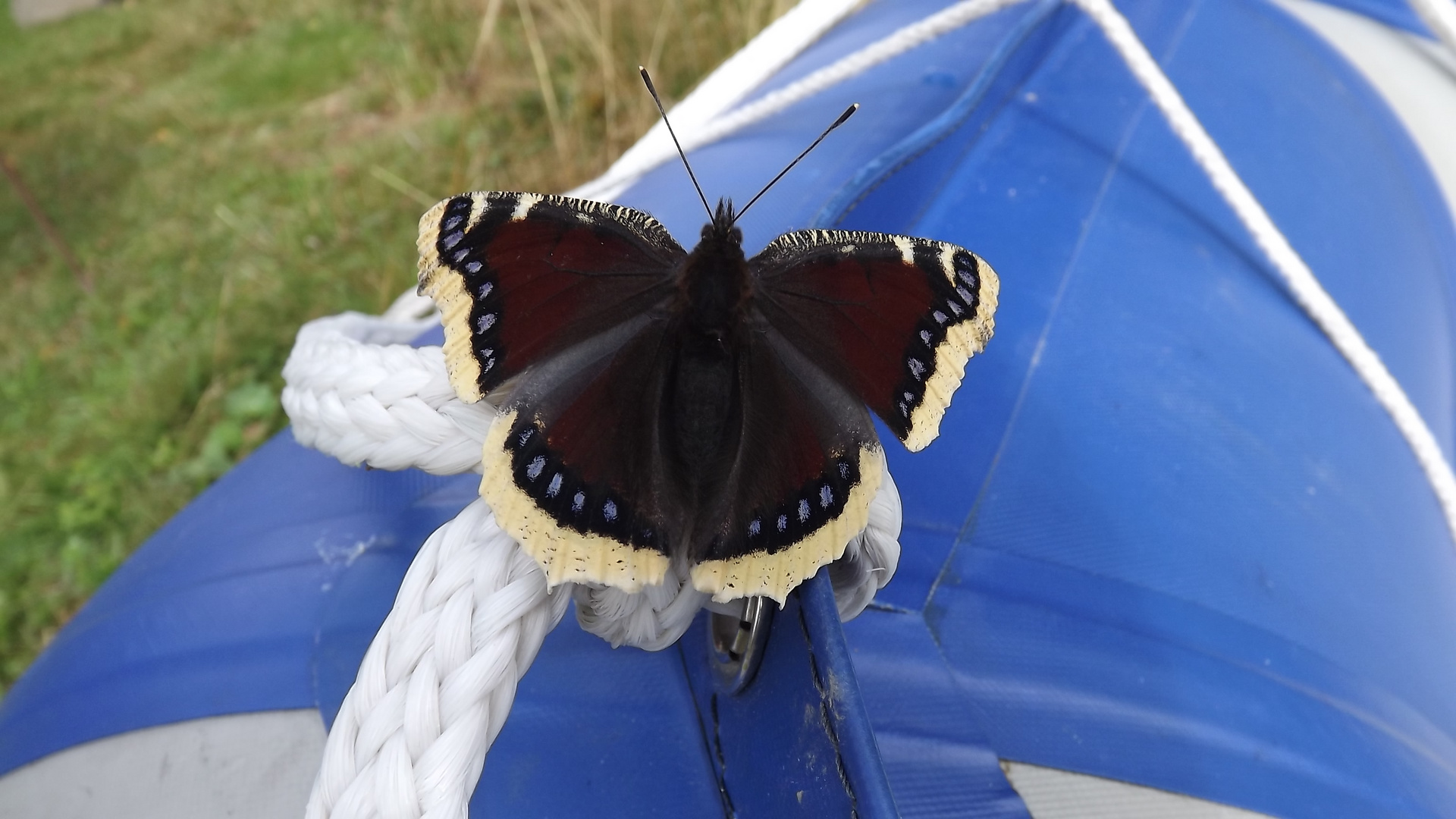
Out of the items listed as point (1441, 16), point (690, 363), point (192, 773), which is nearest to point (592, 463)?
point (690, 363)

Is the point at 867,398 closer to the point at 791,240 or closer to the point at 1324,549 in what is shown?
the point at 791,240

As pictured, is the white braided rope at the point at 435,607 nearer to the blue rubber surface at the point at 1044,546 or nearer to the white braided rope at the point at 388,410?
the white braided rope at the point at 388,410

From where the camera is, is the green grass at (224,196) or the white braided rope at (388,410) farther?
the green grass at (224,196)

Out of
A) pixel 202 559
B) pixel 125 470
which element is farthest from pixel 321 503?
pixel 125 470

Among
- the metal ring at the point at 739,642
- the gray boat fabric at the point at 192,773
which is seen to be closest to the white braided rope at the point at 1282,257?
the metal ring at the point at 739,642

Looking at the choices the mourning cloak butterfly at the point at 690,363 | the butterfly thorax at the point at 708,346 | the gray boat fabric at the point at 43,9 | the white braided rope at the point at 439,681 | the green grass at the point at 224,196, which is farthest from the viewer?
the gray boat fabric at the point at 43,9

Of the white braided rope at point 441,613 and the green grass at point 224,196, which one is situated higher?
the white braided rope at point 441,613

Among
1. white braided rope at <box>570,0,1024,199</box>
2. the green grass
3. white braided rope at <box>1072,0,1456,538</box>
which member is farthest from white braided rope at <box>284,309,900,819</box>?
the green grass
